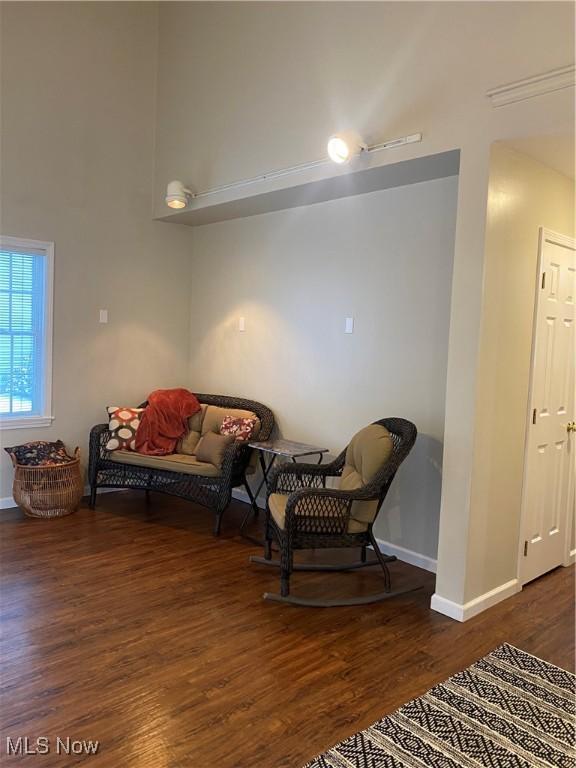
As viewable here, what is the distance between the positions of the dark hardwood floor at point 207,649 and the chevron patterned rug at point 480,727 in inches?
3.1

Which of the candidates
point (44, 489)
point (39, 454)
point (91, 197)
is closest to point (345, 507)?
point (44, 489)

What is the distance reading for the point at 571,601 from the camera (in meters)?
3.17

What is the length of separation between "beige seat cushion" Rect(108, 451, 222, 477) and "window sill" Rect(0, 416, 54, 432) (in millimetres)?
622

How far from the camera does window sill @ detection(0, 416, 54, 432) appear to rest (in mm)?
4426

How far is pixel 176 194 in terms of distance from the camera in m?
4.49

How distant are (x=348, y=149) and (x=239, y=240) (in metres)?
1.84

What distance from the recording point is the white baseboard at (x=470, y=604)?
291cm

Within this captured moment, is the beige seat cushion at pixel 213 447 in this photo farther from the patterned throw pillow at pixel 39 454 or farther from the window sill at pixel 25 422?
the window sill at pixel 25 422

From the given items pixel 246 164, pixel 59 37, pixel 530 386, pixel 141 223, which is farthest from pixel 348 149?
pixel 59 37

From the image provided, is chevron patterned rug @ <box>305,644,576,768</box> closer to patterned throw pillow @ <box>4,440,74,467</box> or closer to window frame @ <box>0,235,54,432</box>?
patterned throw pillow @ <box>4,440,74,467</box>

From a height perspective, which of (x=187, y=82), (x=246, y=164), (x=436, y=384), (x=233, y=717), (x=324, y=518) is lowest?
(x=233, y=717)

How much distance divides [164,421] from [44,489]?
3.31 ft

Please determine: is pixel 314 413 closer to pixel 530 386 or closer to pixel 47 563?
pixel 530 386

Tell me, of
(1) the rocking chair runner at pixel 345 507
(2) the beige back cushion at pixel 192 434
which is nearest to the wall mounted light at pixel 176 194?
(2) the beige back cushion at pixel 192 434
